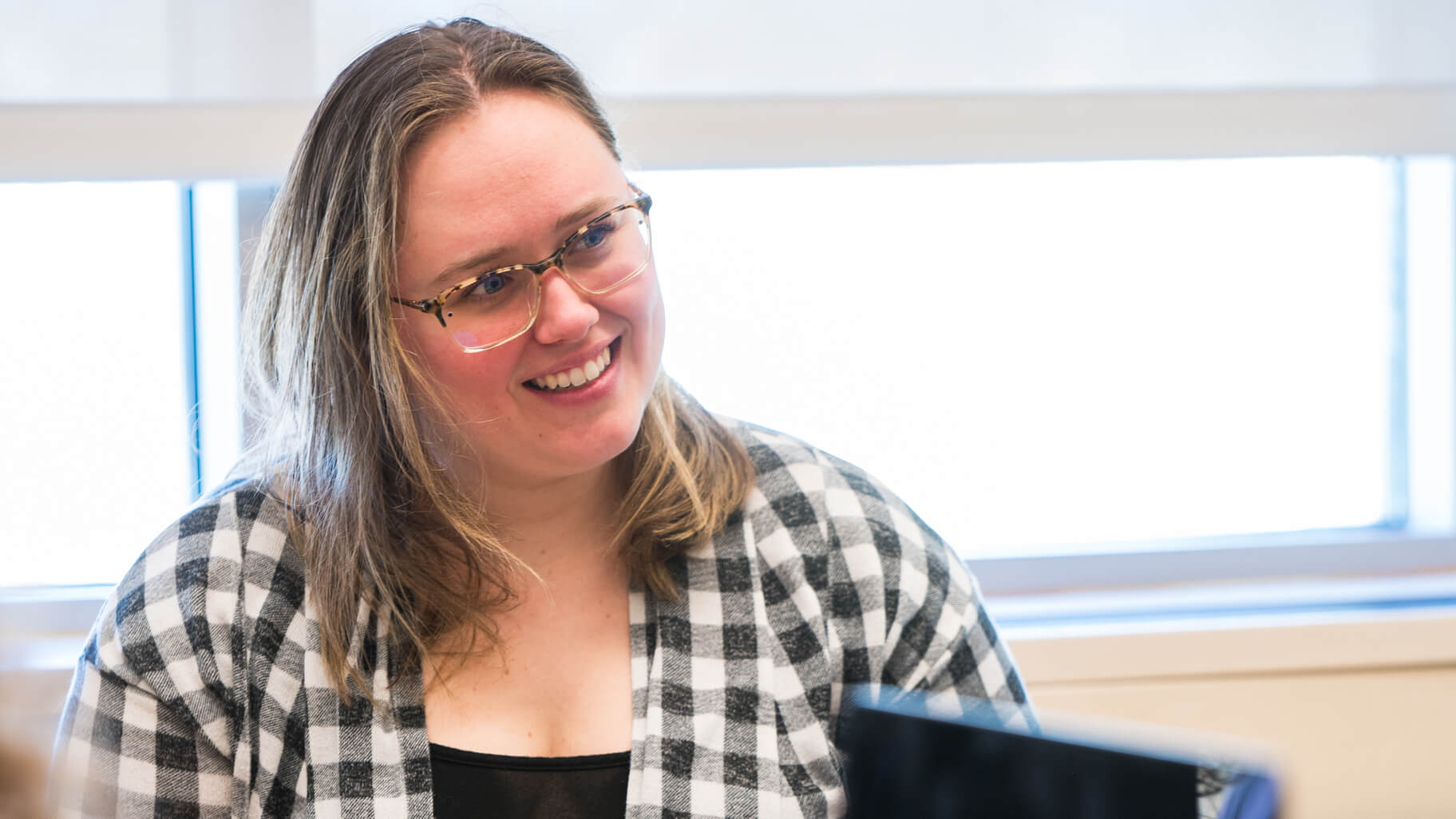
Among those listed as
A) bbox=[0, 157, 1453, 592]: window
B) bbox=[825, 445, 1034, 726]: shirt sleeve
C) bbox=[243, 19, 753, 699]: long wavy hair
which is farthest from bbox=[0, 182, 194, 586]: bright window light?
bbox=[825, 445, 1034, 726]: shirt sleeve

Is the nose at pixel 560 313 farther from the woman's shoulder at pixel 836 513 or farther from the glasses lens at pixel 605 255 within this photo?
the woman's shoulder at pixel 836 513

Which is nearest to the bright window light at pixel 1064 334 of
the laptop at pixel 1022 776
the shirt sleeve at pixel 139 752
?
the shirt sleeve at pixel 139 752

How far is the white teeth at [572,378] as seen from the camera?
1103mm

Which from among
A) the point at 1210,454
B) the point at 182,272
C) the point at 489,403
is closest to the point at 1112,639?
the point at 1210,454

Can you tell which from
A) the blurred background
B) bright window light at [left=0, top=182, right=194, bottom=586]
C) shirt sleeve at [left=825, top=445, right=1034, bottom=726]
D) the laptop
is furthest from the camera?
bright window light at [left=0, top=182, right=194, bottom=586]

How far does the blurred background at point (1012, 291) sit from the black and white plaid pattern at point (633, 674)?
0.37 metres

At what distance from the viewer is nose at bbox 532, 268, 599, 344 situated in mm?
1064

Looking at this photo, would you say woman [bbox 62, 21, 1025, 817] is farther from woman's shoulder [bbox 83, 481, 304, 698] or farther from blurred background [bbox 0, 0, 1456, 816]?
blurred background [bbox 0, 0, 1456, 816]

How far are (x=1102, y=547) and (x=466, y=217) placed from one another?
3.72 feet

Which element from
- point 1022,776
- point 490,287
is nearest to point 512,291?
point 490,287

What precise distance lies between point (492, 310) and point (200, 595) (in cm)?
39

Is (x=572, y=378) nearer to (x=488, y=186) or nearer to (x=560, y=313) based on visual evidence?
(x=560, y=313)

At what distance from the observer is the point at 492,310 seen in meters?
1.09

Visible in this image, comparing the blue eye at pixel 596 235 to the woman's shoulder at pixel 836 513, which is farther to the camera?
the woman's shoulder at pixel 836 513
